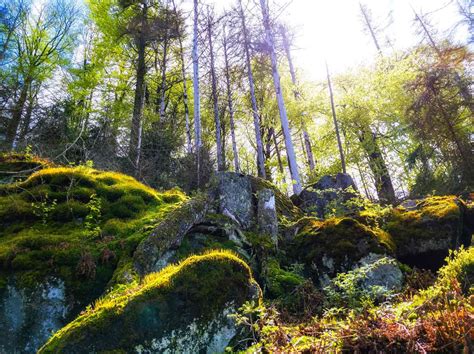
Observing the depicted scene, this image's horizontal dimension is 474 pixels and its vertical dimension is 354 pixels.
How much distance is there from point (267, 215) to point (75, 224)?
13.4 ft

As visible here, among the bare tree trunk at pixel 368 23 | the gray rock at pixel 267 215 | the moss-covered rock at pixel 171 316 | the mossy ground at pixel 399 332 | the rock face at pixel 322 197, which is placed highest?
the bare tree trunk at pixel 368 23

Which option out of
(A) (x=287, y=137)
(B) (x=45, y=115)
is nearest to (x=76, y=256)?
(A) (x=287, y=137)

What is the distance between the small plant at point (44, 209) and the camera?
589cm

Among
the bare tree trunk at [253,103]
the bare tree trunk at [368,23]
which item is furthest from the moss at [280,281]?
the bare tree trunk at [368,23]

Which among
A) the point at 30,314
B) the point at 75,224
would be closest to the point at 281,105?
the point at 75,224

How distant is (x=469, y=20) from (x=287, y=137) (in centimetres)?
1262

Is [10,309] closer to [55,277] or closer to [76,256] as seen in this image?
[55,277]

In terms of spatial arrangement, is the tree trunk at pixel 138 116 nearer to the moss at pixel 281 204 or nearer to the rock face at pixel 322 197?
the moss at pixel 281 204

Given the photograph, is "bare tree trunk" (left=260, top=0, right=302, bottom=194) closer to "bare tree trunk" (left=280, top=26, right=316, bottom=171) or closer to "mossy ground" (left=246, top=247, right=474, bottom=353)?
"bare tree trunk" (left=280, top=26, right=316, bottom=171)

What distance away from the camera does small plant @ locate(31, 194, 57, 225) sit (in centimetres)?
589

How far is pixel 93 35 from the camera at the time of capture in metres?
22.9

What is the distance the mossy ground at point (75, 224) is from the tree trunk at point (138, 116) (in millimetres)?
5237

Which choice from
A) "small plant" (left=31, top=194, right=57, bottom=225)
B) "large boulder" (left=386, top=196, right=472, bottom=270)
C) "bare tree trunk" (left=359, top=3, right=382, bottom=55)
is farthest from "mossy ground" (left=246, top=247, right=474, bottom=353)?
"bare tree trunk" (left=359, top=3, right=382, bottom=55)

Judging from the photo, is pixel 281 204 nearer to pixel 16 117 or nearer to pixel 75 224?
pixel 75 224
